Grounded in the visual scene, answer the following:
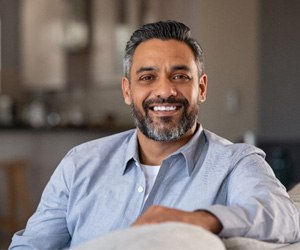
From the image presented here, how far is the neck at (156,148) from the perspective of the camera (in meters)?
1.69

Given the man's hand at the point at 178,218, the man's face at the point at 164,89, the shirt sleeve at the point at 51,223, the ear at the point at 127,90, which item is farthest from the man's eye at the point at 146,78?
the man's hand at the point at 178,218

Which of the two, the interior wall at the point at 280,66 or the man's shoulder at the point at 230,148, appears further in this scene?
the interior wall at the point at 280,66

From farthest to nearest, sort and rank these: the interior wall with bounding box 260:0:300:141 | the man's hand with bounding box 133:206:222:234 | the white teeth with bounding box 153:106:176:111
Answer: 1. the interior wall with bounding box 260:0:300:141
2. the white teeth with bounding box 153:106:176:111
3. the man's hand with bounding box 133:206:222:234

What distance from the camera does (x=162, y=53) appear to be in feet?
5.19

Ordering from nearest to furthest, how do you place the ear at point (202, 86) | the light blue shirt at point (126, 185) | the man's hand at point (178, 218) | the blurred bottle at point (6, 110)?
1. the man's hand at point (178, 218)
2. the light blue shirt at point (126, 185)
3. the ear at point (202, 86)
4. the blurred bottle at point (6, 110)

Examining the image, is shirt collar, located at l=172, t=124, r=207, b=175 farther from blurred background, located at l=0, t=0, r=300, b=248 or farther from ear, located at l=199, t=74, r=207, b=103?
blurred background, located at l=0, t=0, r=300, b=248

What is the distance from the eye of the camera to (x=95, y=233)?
5.21 feet

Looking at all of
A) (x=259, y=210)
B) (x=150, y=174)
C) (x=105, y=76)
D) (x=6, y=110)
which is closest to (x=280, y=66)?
(x=105, y=76)

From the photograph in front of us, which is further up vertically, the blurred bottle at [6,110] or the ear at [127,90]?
the ear at [127,90]

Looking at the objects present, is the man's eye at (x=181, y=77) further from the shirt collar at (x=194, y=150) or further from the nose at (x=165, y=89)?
the shirt collar at (x=194, y=150)

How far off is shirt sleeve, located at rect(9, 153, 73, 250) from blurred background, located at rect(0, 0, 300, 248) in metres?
1.50

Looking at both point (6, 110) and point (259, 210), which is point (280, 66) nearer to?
point (6, 110)

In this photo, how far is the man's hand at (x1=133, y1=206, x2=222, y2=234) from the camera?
3.41 ft

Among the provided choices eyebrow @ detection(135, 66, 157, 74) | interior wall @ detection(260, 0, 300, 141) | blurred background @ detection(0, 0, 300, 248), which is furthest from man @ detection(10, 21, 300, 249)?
interior wall @ detection(260, 0, 300, 141)
